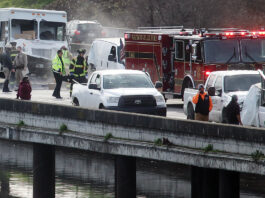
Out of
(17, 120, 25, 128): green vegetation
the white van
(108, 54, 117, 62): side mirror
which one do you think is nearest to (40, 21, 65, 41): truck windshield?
the white van

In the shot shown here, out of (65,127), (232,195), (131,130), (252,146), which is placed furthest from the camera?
(65,127)

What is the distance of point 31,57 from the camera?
124ft

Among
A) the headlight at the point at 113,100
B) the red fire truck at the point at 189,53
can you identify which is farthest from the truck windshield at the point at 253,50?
the headlight at the point at 113,100

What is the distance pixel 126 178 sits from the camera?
16.2 metres

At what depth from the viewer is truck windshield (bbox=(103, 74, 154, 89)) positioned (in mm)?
21859

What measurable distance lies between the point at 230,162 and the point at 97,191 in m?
7.55

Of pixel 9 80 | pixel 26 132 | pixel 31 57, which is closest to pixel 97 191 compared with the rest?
pixel 26 132

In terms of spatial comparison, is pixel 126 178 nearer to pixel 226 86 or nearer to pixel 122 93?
pixel 122 93

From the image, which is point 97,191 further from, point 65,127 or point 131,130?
point 131,130

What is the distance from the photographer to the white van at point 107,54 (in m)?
33.8

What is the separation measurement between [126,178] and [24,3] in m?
59.7

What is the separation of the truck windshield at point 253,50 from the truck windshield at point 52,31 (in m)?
14.6

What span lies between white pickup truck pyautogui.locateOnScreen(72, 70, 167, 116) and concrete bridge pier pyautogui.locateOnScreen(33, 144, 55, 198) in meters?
2.93

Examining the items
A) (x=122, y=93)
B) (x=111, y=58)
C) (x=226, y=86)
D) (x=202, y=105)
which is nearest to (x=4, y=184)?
(x=122, y=93)
